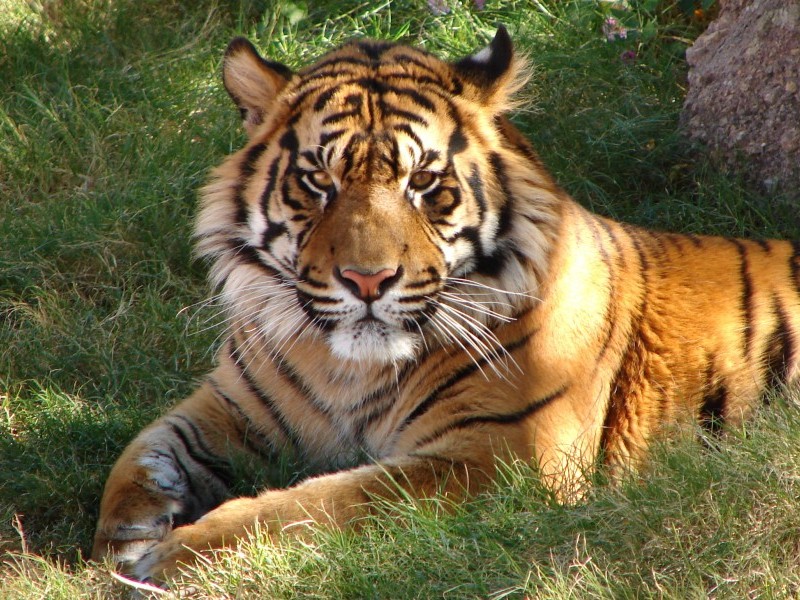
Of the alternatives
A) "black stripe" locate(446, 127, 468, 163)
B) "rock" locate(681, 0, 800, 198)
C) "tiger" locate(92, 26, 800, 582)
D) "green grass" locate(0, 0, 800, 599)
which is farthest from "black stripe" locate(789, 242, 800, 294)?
"black stripe" locate(446, 127, 468, 163)

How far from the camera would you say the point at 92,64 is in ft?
18.7

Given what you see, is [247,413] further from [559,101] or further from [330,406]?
[559,101]

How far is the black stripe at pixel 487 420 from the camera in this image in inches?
124

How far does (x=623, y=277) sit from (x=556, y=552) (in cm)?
105

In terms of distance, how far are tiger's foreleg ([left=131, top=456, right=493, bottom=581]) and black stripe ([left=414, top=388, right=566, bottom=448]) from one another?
11cm

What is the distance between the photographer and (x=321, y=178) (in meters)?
3.16

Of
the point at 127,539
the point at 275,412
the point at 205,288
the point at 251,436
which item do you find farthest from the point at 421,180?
the point at 205,288

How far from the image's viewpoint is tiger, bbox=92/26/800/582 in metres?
3.04

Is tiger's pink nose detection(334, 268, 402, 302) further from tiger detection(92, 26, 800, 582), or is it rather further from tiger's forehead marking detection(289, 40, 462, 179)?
tiger's forehead marking detection(289, 40, 462, 179)

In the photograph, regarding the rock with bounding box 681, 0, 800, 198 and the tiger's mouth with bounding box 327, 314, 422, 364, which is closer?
the tiger's mouth with bounding box 327, 314, 422, 364

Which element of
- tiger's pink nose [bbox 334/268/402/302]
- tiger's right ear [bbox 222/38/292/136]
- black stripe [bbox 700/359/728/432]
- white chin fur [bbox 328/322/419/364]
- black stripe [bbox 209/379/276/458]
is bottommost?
black stripe [bbox 209/379/276/458]

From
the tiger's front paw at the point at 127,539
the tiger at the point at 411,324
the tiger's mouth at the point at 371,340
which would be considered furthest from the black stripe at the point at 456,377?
the tiger's front paw at the point at 127,539

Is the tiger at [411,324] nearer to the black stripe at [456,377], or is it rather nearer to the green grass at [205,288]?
the black stripe at [456,377]

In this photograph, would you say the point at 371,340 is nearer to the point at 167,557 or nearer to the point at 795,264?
the point at 167,557
